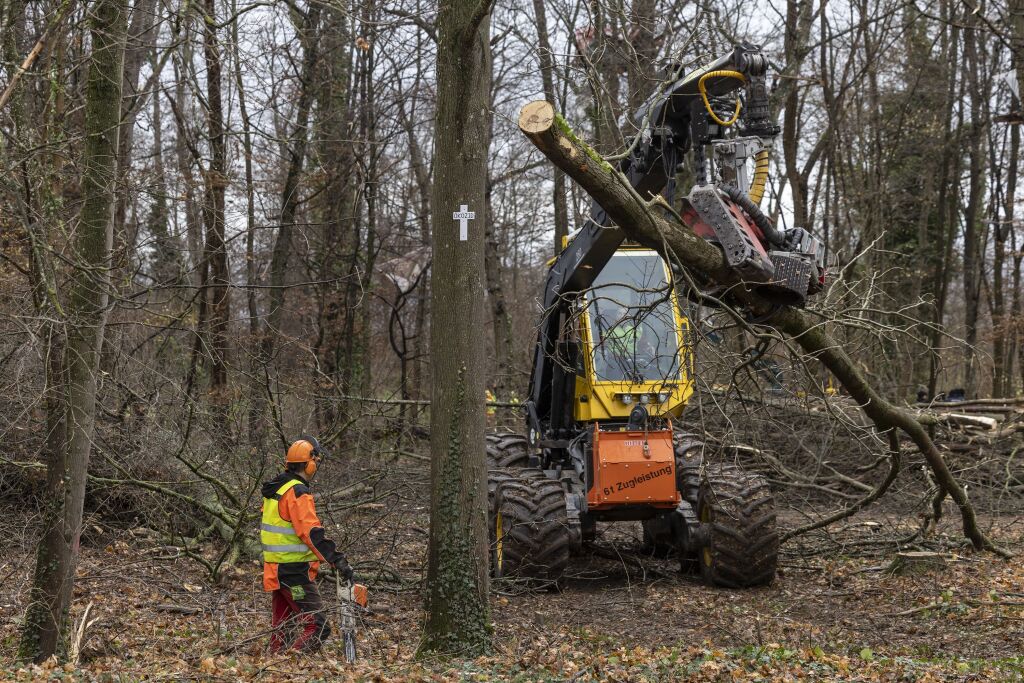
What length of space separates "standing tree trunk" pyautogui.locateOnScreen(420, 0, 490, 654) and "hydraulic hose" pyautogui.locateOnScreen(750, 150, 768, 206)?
1.92m

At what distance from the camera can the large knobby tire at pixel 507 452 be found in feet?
36.0

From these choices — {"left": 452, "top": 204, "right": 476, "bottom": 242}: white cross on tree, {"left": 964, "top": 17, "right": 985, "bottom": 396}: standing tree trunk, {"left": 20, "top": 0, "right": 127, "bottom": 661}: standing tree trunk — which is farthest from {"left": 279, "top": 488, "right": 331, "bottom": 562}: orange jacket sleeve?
{"left": 964, "top": 17, "right": 985, "bottom": 396}: standing tree trunk

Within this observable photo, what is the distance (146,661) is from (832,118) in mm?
19415

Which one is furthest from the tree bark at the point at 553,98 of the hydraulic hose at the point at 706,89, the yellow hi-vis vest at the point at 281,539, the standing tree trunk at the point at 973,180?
the standing tree trunk at the point at 973,180

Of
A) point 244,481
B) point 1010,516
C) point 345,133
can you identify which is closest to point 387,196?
point 345,133

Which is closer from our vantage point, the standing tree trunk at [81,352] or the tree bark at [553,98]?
the standing tree trunk at [81,352]

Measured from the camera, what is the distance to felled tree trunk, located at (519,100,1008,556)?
625cm

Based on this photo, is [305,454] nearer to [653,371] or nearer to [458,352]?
[458,352]

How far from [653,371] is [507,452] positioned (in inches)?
88.0

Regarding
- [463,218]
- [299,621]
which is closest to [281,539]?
[299,621]

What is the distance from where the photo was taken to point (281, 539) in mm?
7133

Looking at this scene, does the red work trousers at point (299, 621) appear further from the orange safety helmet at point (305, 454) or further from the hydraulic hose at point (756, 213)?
the hydraulic hose at point (756, 213)

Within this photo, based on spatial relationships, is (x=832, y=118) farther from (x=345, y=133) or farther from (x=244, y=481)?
(x=244, y=481)

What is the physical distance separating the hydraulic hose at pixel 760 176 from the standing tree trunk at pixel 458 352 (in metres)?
1.92
